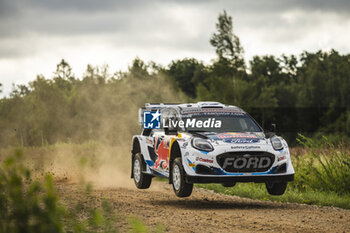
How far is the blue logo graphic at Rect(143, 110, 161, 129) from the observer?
14334mm

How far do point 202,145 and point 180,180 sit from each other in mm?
890

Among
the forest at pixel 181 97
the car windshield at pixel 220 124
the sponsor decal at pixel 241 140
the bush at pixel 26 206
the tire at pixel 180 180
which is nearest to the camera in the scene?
the bush at pixel 26 206

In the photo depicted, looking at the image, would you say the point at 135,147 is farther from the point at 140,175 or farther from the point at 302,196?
the point at 302,196

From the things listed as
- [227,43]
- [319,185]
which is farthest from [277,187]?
[227,43]

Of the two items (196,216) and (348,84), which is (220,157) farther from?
(348,84)

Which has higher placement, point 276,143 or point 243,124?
point 243,124

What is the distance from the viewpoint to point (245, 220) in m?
10.0

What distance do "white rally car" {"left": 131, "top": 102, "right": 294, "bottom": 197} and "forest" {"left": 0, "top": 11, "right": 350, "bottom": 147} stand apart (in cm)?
74

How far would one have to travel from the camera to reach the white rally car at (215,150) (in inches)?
439

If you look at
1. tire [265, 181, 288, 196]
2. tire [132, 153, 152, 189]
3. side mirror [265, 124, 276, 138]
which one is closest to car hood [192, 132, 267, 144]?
side mirror [265, 124, 276, 138]

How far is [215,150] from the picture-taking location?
11133 millimetres

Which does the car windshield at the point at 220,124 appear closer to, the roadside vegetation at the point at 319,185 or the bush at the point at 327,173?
the roadside vegetation at the point at 319,185

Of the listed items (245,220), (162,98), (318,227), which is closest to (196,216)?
(245,220)

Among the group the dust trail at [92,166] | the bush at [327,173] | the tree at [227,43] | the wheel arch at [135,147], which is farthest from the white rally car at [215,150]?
the tree at [227,43]
